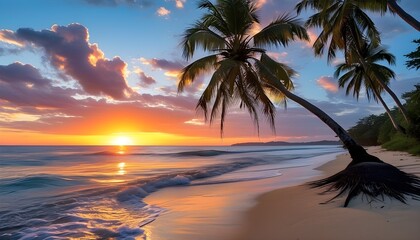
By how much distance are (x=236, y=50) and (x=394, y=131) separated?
3144 centimetres

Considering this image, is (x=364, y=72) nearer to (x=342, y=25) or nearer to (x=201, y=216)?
(x=342, y=25)

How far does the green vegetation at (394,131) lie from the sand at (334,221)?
37.7ft

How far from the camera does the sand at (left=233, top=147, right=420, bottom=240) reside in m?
4.62

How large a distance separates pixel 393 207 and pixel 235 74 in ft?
25.2

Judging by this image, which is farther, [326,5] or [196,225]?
[326,5]

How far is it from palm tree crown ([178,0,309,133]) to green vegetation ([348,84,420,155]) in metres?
7.59

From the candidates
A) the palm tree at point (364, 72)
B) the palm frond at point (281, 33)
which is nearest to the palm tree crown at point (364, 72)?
the palm tree at point (364, 72)

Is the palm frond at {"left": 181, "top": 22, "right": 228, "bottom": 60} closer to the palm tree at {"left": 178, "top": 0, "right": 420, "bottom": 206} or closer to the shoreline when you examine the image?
the palm tree at {"left": 178, "top": 0, "right": 420, "bottom": 206}

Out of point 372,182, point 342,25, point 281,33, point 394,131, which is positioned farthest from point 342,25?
point 394,131

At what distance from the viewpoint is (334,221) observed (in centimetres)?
528

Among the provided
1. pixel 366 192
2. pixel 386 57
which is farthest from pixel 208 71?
pixel 386 57

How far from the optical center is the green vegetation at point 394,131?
19359 mm

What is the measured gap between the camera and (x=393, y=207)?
573 cm

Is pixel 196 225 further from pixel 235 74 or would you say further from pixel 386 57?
pixel 386 57
